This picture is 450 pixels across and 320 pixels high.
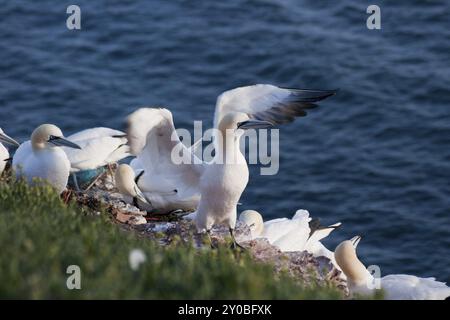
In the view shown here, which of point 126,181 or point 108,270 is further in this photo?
point 126,181

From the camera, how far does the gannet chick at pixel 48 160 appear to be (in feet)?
34.7

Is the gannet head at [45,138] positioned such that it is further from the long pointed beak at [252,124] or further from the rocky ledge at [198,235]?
the long pointed beak at [252,124]

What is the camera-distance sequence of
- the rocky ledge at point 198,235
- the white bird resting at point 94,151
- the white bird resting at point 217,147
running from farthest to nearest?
the white bird resting at point 94,151, the white bird resting at point 217,147, the rocky ledge at point 198,235

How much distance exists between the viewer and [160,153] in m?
11.8

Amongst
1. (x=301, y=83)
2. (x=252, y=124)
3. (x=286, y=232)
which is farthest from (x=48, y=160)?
(x=301, y=83)

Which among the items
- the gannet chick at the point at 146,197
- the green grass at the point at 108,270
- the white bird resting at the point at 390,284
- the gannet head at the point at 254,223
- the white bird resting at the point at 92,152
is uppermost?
the green grass at the point at 108,270

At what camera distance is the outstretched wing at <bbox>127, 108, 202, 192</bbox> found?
1115cm

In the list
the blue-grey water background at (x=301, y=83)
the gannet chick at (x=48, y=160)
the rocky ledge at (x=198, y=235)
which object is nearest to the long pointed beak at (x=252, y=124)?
the rocky ledge at (x=198, y=235)

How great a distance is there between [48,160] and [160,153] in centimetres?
153

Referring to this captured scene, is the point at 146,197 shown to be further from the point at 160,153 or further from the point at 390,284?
the point at 390,284

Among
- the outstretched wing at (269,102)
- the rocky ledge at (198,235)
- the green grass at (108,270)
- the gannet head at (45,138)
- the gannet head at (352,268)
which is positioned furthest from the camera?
the outstretched wing at (269,102)

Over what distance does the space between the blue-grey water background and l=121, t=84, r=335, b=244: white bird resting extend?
4.88 meters

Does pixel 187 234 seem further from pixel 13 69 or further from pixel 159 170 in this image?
pixel 13 69

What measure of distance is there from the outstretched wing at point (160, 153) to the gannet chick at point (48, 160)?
2.19 ft
